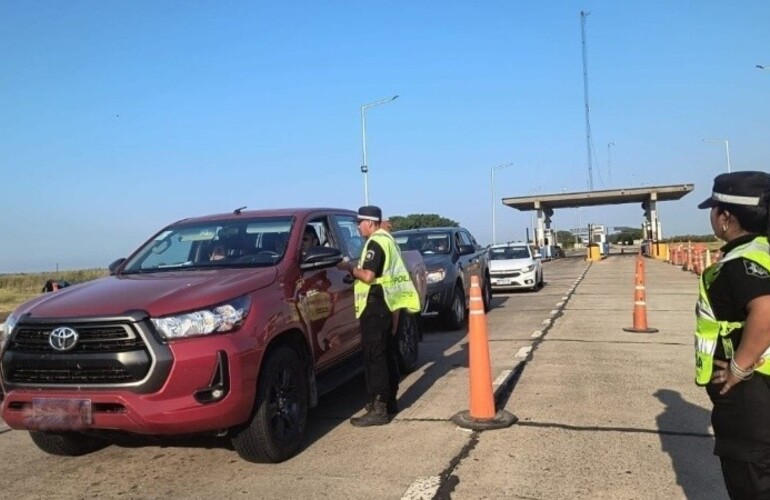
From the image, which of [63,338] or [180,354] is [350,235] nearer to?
[180,354]

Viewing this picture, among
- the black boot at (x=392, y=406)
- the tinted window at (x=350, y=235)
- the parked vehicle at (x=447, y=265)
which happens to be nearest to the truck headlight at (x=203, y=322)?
the black boot at (x=392, y=406)

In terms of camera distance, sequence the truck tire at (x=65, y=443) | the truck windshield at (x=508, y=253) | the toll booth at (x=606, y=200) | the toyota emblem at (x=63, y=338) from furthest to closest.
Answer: the toll booth at (x=606, y=200) < the truck windshield at (x=508, y=253) < the truck tire at (x=65, y=443) < the toyota emblem at (x=63, y=338)

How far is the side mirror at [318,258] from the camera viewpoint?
5523mm

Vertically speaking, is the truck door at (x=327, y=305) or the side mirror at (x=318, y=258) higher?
the side mirror at (x=318, y=258)


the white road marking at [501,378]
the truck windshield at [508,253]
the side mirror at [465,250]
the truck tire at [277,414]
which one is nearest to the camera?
the truck tire at [277,414]

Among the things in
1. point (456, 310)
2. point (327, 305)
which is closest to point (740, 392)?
point (327, 305)

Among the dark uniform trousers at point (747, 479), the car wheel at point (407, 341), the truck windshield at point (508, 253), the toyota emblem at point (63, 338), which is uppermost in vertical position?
A: the toyota emblem at point (63, 338)

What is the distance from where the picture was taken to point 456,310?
1178 cm

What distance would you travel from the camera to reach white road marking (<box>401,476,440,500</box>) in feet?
13.7

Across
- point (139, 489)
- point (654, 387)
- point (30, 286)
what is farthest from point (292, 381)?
point (30, 286)

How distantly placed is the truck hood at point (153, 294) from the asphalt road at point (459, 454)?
1215 mm

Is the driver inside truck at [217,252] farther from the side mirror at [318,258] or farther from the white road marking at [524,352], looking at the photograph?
the white road marking at [524,352]

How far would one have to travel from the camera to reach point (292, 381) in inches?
202

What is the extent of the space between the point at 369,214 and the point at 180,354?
92.3 inches
